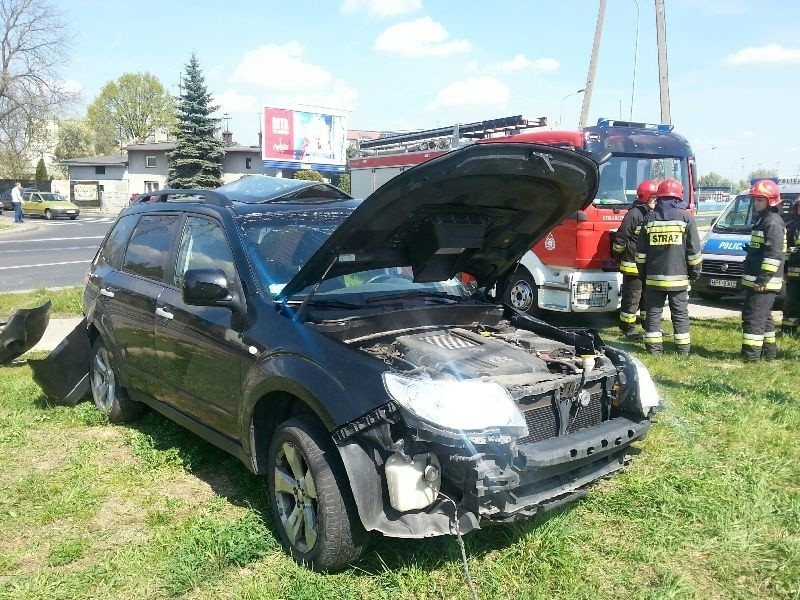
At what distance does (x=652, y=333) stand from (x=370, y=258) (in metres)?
5.10

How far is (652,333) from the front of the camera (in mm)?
7699

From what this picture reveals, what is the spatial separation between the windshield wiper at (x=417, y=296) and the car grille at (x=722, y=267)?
8.35m

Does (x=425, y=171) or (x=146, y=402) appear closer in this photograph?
(x=425, y=171)

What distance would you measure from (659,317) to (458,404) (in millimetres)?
5741

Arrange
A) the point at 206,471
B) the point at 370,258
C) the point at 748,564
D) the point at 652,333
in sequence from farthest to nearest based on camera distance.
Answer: the point at 652,333
the point at 206,471
the point at 370,258
the point at 748,564

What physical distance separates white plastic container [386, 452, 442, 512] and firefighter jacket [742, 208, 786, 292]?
6.02 m

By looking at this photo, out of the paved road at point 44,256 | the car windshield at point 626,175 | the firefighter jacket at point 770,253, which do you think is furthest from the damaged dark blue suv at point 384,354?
the paved road at point 44,256

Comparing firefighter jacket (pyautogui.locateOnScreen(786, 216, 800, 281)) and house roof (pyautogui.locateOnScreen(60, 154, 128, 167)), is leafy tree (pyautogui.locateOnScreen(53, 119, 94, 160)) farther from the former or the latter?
firefighter jacket (pyautogui.locateOnScreen(786, 216, 800, 281))

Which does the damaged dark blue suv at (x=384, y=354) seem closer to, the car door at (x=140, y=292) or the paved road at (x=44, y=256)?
the car door at (x=140, y=292)

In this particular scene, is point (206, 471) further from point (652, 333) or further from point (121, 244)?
point (652, 333)

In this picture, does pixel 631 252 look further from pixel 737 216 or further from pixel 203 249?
pixel 203 249

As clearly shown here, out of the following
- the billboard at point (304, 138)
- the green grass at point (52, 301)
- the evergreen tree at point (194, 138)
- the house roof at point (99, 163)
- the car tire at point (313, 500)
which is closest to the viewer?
the car tire at point (313, 500)

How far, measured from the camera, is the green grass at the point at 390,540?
10.2ft

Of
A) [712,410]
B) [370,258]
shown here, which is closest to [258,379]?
[370,258]
